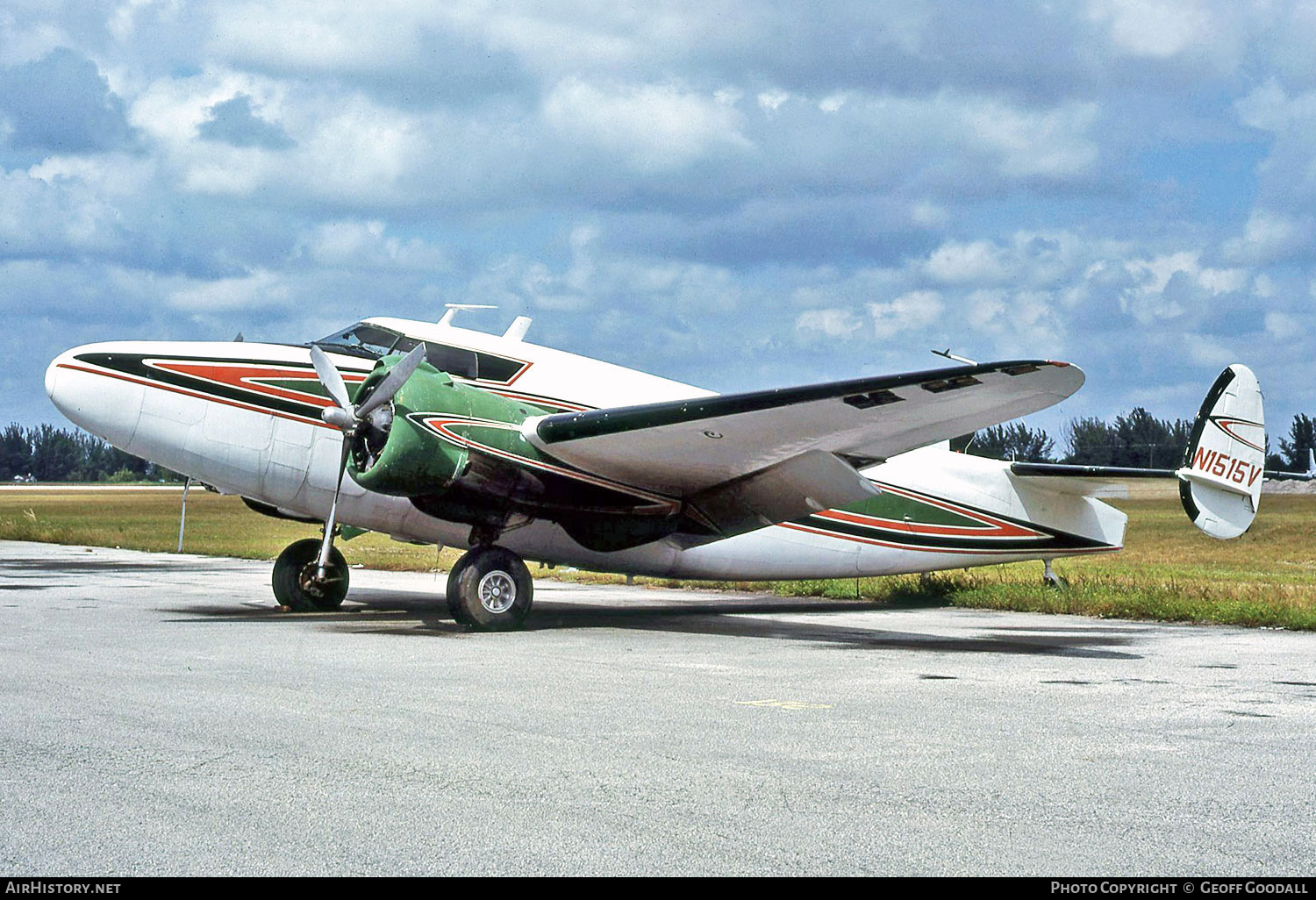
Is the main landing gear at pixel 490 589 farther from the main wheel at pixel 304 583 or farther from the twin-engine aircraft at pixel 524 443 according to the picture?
the main wheel at pixel 304 583

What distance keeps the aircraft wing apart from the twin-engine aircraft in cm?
3

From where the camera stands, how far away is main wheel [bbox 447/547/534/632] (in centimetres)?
1350

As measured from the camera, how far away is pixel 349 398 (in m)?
14.0

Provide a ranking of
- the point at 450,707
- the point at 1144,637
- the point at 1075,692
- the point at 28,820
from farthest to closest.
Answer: the point at 1144,637
the point at 1075,692
the point at 450,707
the point at 28,820

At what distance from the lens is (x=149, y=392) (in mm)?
13984

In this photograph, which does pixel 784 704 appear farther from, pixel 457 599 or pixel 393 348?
pixel 393 348

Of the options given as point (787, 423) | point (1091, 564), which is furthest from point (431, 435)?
point (1091, 564)

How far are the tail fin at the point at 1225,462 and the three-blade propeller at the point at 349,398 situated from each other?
9441 mm

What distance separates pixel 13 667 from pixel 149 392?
4.83 metres

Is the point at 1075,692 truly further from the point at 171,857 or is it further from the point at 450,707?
the point at 171,857

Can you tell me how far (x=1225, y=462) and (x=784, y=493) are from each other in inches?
230

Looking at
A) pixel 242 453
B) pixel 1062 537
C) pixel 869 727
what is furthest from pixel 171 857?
pixel 1062 537

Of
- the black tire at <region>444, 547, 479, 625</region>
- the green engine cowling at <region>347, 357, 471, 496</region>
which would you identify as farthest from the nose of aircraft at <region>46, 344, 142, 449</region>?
the black tire at <region>444, 547, 479, 625</region>

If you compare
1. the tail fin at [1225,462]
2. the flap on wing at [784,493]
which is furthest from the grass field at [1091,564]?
the flap on wing at [784,493]
